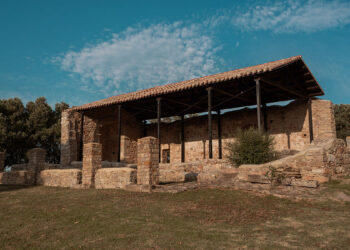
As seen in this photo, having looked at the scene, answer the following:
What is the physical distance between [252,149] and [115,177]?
191 inches

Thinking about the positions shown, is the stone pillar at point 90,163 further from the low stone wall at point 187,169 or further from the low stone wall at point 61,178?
the low stone wall at point 187,169

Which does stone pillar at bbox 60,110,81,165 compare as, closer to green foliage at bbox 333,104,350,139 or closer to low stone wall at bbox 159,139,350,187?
low stone wall at bbox 159,139,350,187

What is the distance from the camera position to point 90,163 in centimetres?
1022

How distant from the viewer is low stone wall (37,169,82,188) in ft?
35.1

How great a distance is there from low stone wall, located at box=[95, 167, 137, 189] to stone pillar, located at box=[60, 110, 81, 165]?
27.4 ft

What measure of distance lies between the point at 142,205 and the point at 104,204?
1011mm

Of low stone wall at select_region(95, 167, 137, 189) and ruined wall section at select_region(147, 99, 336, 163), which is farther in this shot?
ruined wall section at select_region(147, 99, 336, 163)

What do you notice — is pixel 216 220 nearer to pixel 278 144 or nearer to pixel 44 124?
pixel 278 144

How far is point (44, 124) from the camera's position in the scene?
90.2 feet

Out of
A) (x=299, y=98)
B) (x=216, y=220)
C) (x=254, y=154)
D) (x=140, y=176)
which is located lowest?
(x=216, y=220)

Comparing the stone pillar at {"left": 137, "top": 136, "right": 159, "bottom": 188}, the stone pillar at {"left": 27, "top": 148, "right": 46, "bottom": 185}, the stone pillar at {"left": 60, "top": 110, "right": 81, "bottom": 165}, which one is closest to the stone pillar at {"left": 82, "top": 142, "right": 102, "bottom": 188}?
the stone pillar at {"left": 137, "top": 136, "right": 159, "bottom": 188}

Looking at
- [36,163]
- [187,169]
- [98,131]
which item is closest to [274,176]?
[187,169]

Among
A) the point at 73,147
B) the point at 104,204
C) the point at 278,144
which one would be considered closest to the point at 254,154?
the point at 104,204

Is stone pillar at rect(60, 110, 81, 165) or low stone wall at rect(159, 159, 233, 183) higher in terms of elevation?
stone pillar at rect(60, 110, 81, 165)
